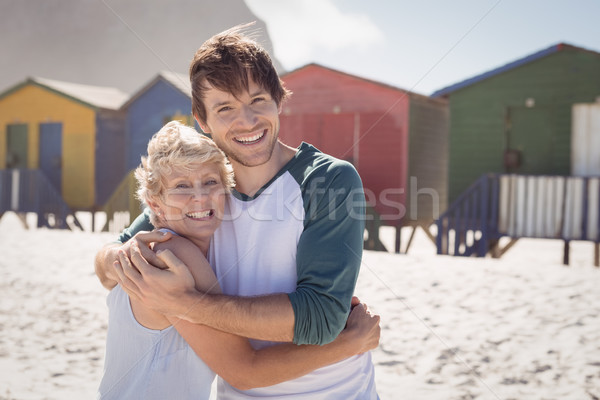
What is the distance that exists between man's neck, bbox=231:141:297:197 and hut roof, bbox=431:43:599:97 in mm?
11888

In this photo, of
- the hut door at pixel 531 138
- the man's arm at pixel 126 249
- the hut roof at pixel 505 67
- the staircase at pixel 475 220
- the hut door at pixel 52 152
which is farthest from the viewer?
the hut door at pixel 52 152

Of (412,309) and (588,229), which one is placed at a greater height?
(588,229)

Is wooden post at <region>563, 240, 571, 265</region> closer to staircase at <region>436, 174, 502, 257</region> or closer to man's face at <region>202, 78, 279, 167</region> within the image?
staircase at <region>436, 174, 502, 257</region>

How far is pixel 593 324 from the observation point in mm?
6285

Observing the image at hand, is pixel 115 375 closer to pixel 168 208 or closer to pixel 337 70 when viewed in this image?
pixel 168 208

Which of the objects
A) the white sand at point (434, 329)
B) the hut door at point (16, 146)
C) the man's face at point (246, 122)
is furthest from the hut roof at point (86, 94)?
the man's face at point (246, 122)

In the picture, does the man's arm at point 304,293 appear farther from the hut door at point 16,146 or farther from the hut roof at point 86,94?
the hut door at point 16,146

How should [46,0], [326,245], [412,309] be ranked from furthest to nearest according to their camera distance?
[46,0]
[412,309]
[326,245]

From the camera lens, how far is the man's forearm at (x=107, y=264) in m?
2.34

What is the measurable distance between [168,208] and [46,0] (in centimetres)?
14275

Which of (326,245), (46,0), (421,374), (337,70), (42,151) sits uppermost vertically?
(46,0)

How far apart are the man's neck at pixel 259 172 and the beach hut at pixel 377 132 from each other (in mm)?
11415

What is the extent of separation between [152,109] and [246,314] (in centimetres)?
1773

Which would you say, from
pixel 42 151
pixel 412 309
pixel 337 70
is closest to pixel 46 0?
pixel 42 151
